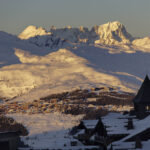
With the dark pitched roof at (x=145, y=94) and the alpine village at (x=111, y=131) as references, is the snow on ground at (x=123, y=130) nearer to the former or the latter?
the alpine village at (x=111, y=131)

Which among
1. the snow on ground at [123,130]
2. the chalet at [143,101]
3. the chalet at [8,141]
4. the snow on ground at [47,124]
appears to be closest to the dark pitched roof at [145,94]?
the chalet at [143,101]

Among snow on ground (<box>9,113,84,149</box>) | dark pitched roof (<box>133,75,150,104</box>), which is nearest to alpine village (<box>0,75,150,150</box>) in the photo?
dark pitched roof (<box>133,75,150,104</box>)

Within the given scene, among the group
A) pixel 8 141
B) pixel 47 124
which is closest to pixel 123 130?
pixel 8 141

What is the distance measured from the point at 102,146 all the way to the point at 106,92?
408ft

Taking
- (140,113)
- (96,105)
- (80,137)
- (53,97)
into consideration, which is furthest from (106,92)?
(80,137)

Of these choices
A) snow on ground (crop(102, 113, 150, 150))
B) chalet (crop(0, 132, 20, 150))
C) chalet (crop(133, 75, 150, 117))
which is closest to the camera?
snow on ground (crop(102, 113, 150, 150))

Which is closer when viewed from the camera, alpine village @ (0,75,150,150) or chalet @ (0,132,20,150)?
alpine village @ (0,75,150,150)

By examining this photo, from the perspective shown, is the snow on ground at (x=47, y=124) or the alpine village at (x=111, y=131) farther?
the snow on ground at (x=47, y=124)

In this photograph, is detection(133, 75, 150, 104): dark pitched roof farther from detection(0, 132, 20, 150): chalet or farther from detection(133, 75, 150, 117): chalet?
detection(0, 132, 20, 150): chalet

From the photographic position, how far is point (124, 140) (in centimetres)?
5291

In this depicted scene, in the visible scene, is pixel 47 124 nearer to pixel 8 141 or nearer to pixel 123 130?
pixel 123 130

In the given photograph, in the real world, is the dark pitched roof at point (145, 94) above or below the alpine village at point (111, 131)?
above

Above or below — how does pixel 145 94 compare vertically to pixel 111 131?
above

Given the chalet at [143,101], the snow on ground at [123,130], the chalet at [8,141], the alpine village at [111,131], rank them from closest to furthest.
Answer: the alpine village at [111,131] < the snow on ground at [123,130] < the chalet at [8,141] < the chalet at [143,101]
